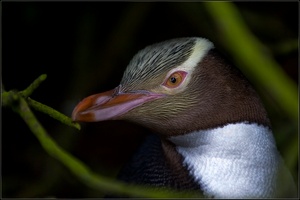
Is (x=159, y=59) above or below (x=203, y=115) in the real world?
above

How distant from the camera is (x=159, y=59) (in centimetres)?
154

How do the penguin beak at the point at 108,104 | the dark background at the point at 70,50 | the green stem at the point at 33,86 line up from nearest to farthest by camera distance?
the green stem at the point at 33,86 < the penguin beak at the point at 108,104 < the dark background at the point at 70,50

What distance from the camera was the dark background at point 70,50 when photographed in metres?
2.52

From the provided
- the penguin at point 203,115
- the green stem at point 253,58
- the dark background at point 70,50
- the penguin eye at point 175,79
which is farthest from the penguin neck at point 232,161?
the dark background at point 70,50

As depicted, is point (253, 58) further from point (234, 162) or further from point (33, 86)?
point (234, 162)

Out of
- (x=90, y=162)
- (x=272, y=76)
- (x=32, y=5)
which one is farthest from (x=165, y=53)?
(x=90, y=162)

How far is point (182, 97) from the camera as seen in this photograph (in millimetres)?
1571

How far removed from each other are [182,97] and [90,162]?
4.33 feet

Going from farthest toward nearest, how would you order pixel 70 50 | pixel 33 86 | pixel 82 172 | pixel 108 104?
1. pixel 70 50
2. pixel 108 104
3. pixel 33 86
4. pixel 82 172

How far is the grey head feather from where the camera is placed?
5.04 feet

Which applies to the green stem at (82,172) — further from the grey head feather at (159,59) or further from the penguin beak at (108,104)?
the grey head feather at (159,59)

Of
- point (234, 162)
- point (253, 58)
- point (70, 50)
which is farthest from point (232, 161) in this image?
point (70, 50)

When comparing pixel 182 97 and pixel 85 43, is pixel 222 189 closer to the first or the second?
pixel 182 97

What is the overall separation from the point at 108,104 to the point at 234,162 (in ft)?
0.92
